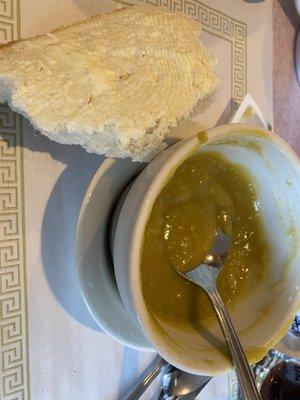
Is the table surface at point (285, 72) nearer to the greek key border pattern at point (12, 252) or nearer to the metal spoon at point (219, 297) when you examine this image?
the metal spoon at point (219, 297)

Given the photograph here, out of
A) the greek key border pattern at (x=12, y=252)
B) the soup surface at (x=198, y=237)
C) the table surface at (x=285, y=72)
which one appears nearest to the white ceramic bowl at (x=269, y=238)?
the soup surface at (x=198, y=237)

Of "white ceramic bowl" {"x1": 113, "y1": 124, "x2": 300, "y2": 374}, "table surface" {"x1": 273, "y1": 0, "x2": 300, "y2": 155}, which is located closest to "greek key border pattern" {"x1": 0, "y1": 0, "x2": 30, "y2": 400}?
"white ceramic bowl" {"x1": 113, "y1": 124, "x2": 300, "y2": 374}

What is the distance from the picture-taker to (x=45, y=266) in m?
0.70

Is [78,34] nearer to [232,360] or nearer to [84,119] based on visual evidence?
[84,119]

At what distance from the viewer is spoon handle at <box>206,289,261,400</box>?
0.68 m

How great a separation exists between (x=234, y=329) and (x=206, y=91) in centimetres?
37

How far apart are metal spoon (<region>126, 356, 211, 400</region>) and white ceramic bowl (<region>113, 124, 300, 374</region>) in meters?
0.11

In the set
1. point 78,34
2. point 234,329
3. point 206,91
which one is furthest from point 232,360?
point 78,34

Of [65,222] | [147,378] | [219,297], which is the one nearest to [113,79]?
[65,222]

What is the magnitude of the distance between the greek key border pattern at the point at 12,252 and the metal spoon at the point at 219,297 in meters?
0.24

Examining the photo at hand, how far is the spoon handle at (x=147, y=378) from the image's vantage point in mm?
786

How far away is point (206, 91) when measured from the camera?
707 mm

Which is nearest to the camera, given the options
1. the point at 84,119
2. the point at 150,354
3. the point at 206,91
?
the point at 84,119

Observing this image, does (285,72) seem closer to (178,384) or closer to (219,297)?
(219,297)
